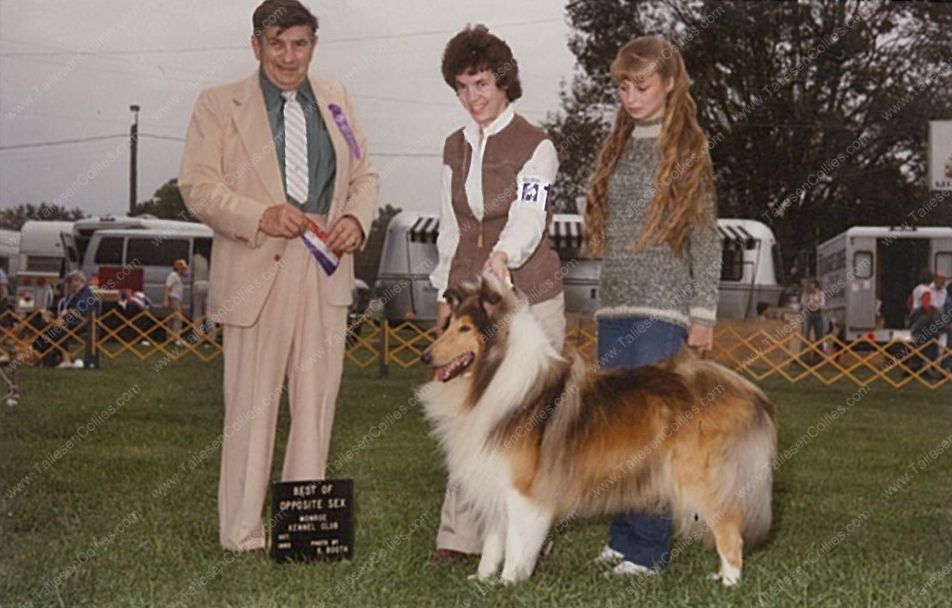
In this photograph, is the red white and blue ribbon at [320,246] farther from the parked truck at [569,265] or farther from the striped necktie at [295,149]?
the parked truck at [569,265]

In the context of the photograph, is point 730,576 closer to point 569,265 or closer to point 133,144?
point 569,265

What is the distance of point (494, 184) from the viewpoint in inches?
153

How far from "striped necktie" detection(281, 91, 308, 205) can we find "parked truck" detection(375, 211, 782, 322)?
0.61 meters

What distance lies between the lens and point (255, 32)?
3852 millimetres

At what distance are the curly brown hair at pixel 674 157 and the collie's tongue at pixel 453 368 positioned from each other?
74cm

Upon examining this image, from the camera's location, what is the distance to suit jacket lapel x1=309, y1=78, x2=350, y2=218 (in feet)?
13.1

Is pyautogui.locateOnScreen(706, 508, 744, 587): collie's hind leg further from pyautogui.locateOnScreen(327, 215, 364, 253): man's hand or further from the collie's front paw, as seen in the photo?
pyautogui.locateOnScreen(327, 215, 364, 253): man's hand

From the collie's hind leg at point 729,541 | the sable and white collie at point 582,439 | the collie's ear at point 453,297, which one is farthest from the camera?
the collie's hind leg at point 729,541

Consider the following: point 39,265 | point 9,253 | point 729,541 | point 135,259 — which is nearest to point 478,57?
point 729,541

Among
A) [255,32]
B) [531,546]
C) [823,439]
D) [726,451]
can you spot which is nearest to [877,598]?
[726,451]

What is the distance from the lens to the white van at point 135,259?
39.2ft

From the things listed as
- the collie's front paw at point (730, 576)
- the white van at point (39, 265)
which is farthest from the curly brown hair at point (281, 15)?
the white van at point (39, 265)

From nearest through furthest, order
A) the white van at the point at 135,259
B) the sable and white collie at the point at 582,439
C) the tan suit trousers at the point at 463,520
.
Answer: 1. the sable and white collie at the point at 582,439
2. the tan suit trousers at the point at 463,520
3. the white van at the point at 135,259

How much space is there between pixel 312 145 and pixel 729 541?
6.36 feet
